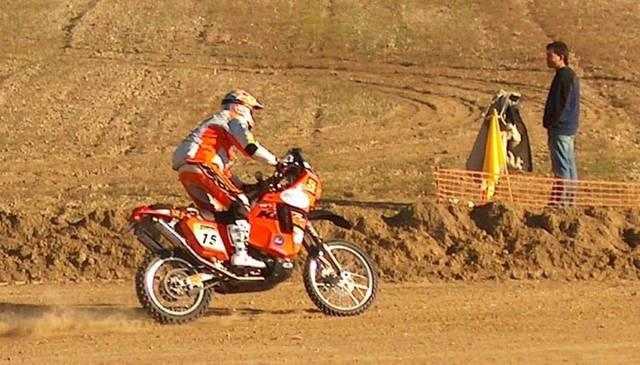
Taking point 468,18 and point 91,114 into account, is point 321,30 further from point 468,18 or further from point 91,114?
point 91,114

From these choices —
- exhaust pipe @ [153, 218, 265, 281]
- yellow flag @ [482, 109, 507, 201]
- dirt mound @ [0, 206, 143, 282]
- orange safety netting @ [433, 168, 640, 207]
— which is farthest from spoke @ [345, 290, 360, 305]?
yellow flag @ [482, 109, 507, 201]

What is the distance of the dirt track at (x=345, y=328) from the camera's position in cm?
929

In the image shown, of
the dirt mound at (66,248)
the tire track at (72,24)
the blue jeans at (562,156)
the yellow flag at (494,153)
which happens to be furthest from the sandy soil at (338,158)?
the blue jeans at (562,156)

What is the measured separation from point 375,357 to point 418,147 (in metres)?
12.1

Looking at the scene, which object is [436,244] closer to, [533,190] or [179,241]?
[533,190]

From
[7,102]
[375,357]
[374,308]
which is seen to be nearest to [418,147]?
[7,102]

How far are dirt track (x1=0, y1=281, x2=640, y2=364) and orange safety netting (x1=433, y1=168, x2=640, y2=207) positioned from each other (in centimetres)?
281

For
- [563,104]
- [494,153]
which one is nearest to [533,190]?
[494,153]

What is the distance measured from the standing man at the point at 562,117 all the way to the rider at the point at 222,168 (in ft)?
17.5

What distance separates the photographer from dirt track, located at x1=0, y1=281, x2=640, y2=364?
929 cm

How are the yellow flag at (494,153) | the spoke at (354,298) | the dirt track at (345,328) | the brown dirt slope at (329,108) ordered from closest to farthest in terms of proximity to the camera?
the dirt track at (345,328) → the spoke at (354,298) → the brown dirt slope at (329,108) → the yellow flag at (494,153)

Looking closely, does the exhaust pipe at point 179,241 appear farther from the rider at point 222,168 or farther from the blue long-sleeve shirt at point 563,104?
the blue long-sleeve shirt at point 563,104

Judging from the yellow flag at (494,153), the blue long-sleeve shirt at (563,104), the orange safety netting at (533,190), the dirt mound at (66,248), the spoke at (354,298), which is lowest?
the dirt mound at (66,248)

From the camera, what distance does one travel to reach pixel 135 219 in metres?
10.2
